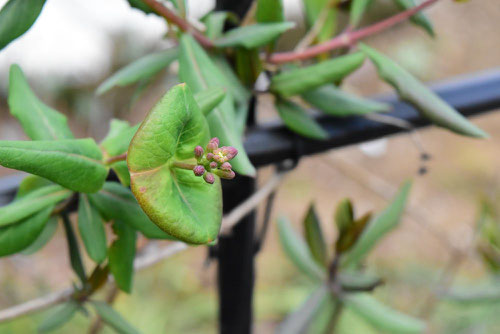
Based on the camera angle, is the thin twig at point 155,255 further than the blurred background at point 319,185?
No

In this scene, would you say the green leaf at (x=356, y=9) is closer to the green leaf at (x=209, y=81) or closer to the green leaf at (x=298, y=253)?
the green leaf at (x=209, y=81)

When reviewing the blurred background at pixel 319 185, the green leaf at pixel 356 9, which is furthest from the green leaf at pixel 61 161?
the blurred background at pixel 319 185

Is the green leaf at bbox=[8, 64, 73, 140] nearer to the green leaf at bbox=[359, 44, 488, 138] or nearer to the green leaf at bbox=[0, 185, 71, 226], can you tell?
the green leaf at bbox=[0, 185, 71, 226]

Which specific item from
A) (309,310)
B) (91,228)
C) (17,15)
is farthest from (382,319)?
(17,15)

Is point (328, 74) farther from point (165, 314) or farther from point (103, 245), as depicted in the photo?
point (165, 314)

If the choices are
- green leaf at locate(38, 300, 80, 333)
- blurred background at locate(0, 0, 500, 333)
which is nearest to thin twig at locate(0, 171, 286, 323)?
green leaf at locate(38, 300, 80, 333)

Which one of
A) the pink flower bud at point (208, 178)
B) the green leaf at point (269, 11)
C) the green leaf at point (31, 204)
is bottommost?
the green leaf at point (31, 204)
